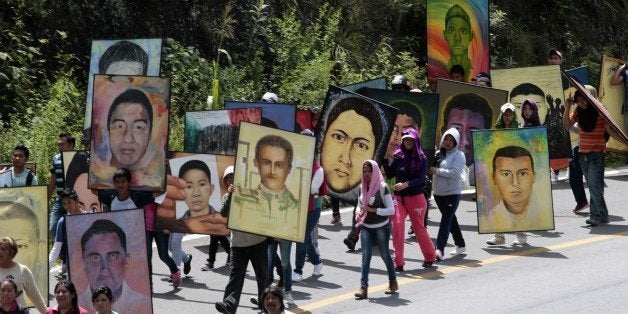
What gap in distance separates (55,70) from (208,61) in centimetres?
281

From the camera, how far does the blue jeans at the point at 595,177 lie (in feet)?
60.4

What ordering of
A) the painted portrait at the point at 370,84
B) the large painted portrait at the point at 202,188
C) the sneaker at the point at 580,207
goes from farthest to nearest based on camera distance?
the sneaker at the point at 580,207 < the painted portrait at the point at 370,84 < the large painted portrait at the point at 202,188

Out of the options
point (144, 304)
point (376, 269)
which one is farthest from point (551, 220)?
point (144, 304)

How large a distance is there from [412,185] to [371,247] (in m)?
1.62

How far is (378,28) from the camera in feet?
87.6

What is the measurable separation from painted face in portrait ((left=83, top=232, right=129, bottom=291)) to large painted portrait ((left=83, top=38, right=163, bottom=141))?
4.68 m

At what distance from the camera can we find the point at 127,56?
17.9m

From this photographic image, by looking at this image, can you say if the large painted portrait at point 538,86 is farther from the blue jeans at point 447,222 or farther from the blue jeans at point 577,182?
the blue jeans at point 447,222

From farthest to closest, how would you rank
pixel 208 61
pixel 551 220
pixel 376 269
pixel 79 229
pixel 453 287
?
pixel 208 61 < pixel 551 220 < pixel 376 269 < pixel 453 287 < pixel 79 229

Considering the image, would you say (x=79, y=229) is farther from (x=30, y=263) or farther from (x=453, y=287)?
(x=453, y=287)

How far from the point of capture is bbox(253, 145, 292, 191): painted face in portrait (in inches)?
561

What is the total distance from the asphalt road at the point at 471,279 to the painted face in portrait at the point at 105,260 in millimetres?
1452

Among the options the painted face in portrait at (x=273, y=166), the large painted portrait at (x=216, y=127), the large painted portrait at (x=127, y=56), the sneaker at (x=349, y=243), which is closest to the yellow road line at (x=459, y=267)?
the sneaker at (x=349, y=243)

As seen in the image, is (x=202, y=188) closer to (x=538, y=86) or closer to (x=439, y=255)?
(x=439, y=255)
